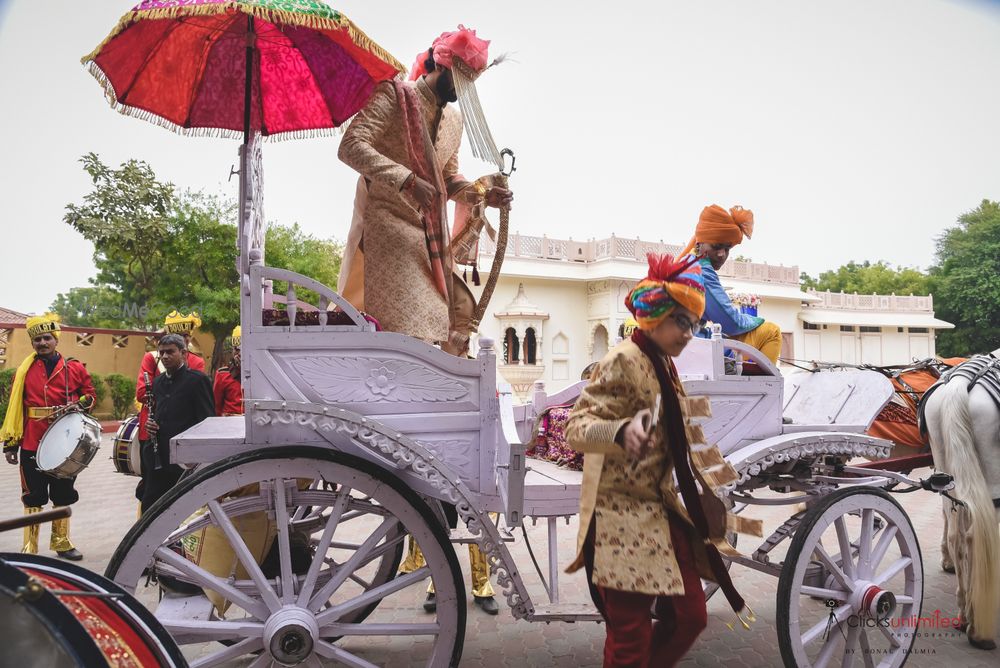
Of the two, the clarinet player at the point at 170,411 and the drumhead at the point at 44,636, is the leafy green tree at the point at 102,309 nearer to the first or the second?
the clarinet player at the point at 170,411

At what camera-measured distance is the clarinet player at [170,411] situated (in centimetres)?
442

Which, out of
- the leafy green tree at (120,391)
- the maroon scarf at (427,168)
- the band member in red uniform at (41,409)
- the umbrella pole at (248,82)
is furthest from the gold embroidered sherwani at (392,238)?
the leafy green tree at (120,391)

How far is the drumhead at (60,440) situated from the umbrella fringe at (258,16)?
3269mm

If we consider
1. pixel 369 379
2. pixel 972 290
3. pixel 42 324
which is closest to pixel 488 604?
pixel 369 379

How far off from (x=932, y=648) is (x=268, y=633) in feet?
11.9

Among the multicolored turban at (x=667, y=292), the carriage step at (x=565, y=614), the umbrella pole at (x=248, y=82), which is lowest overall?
the carriage step at (x=565, y=614)

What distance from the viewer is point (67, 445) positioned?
15.4ft

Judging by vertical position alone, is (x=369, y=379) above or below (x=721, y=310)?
below

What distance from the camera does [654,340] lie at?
7.29 feet

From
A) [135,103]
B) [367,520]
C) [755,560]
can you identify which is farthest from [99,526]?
[755,560]

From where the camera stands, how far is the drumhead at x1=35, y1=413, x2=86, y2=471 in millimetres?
4641

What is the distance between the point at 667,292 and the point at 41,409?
18.5 feet

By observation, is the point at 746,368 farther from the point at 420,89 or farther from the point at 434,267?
the point at 420,89

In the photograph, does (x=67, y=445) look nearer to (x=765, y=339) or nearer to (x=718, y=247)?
(x=718, y=247)
